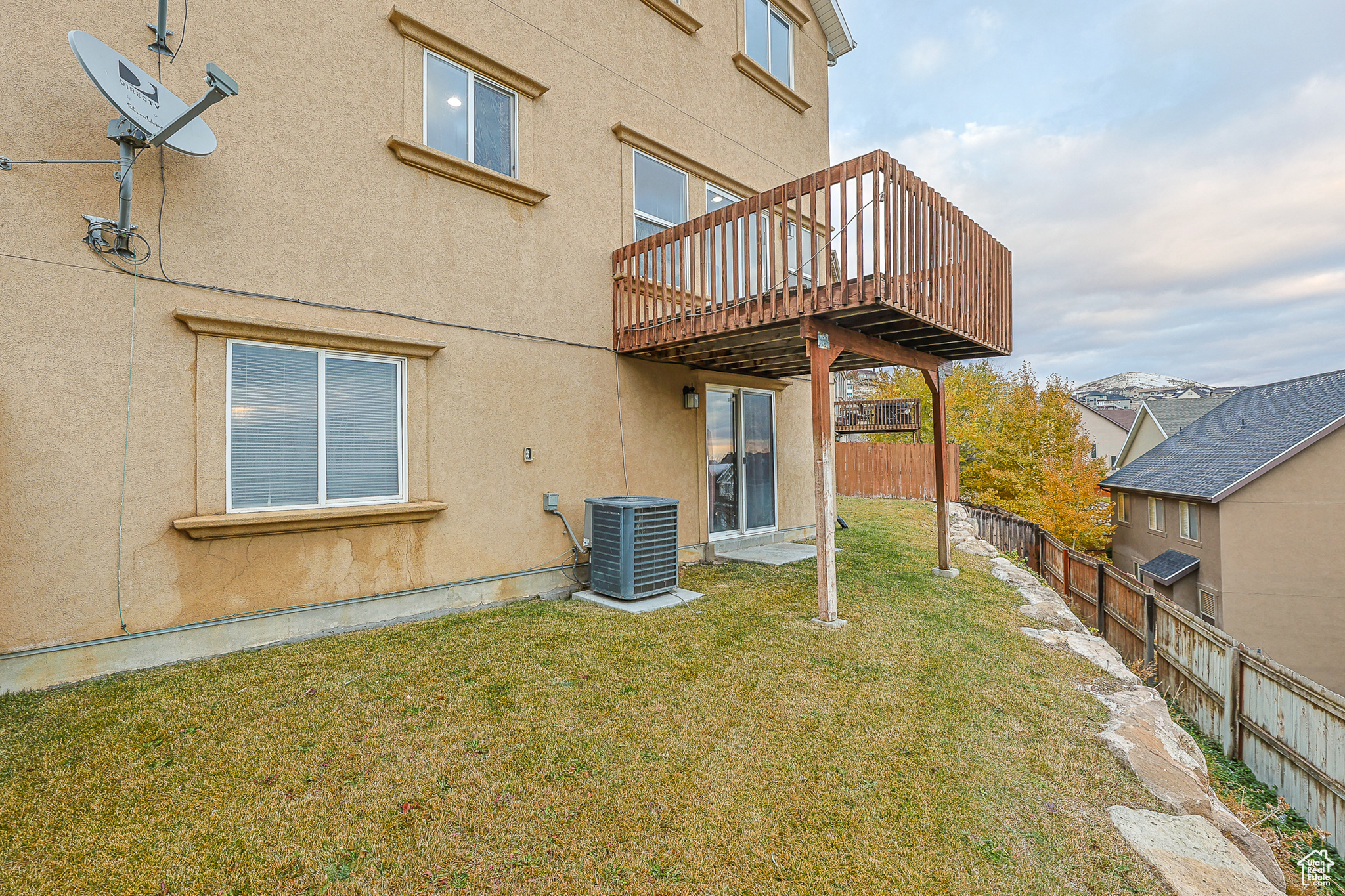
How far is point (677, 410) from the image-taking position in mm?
6902

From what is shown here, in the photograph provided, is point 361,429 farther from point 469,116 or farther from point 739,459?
point 739,459

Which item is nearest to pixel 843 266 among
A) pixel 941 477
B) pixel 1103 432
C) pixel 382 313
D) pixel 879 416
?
pixel 941 477

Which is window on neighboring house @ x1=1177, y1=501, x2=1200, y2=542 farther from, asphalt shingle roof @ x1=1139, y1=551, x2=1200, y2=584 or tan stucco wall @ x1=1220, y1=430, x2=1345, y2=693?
tan stucco wall @ x1=1220, y1=430, x2=1345, y2=693

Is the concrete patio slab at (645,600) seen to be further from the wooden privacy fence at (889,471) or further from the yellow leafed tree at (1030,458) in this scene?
the yellow leafed tree at (1030,458)

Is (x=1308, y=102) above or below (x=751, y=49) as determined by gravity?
above

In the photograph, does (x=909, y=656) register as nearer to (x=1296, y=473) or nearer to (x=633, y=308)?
(x=633, y=308)

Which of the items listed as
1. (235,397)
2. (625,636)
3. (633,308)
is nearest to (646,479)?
(633,308)

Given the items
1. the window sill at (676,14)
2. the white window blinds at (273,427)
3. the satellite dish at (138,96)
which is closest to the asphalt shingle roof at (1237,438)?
the window sill at (676,14)

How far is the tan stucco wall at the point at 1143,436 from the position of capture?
82.0 feet

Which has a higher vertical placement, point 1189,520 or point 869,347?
point 869,347

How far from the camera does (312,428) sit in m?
4.11

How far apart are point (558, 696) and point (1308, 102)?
26408 millimetres

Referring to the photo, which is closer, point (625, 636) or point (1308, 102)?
point (625, 636)

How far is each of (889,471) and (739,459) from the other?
12.0 m
